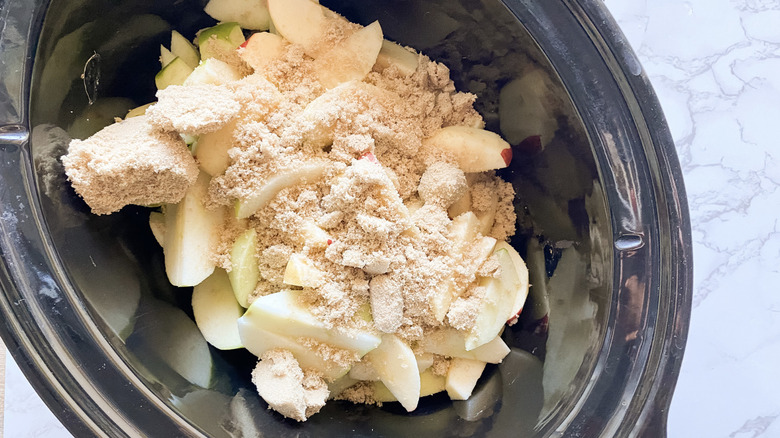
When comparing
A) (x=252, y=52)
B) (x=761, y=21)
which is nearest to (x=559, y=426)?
(x=252, y=52)

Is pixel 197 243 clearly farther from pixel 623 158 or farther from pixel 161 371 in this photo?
pixel 623 158

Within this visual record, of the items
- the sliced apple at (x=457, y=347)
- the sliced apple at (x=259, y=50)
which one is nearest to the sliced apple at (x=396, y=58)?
the sliced apple at (x=259, y=50)

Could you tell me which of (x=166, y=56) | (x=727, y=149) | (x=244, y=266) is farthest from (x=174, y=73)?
(x=727, y=149)

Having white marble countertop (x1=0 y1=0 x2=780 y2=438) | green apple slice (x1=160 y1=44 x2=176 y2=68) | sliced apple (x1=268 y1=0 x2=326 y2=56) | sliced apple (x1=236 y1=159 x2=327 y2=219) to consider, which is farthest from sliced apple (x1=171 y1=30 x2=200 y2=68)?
white marble countertop (x1=0 y1=0 x2=780 y2=438)

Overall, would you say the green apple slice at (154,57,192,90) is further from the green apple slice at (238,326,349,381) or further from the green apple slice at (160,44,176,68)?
the green apple slice at (238,326,349,381)

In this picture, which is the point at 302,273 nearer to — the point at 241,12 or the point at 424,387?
the point at 424,387

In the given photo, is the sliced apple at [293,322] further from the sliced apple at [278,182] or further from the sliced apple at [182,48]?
the sliced apple at [182,48]
